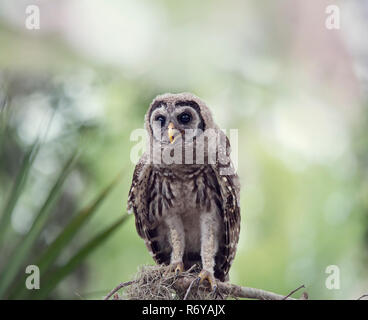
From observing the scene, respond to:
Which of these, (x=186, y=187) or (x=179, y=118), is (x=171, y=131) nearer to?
(x=179, y=118)

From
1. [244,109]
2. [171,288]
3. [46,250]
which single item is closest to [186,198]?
[171,288]

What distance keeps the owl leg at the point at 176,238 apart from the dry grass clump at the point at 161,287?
0.15 metres

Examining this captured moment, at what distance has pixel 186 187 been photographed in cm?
188

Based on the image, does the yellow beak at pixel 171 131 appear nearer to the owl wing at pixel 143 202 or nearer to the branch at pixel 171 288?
the owl wing at pixel 143 202

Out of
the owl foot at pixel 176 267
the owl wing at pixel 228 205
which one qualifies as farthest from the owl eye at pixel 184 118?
the owl foot at pixel 176 267

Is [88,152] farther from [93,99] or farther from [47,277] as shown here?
[47,277]

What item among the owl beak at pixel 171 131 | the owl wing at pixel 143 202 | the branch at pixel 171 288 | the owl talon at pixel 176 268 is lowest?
the branch at pixel 171 288

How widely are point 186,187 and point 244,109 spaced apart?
2284mm

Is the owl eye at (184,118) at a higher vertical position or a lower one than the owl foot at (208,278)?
higher

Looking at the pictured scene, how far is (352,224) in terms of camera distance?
12.1ft

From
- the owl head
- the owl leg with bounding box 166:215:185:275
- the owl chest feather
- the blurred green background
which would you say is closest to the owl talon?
the owl leg with bounding box 166:215:185:275

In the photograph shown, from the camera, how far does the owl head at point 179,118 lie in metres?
1.82
